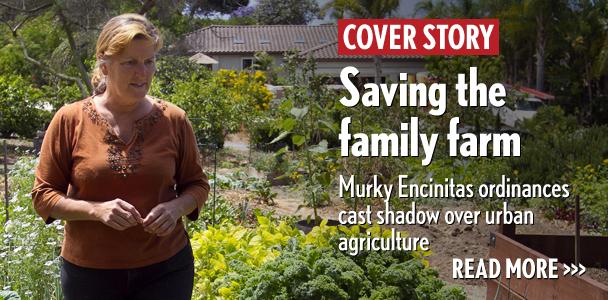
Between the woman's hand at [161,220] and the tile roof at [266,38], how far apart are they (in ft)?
140

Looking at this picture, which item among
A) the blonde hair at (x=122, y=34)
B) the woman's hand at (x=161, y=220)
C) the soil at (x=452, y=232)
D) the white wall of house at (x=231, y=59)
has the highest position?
Answer: the white wall of house at (x=231, y=59)

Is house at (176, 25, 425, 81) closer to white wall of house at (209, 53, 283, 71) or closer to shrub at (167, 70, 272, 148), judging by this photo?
white wall of house at (209, 53, 283, 71)

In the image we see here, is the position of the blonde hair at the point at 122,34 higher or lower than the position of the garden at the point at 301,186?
higher

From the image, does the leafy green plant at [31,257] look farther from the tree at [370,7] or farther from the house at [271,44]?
the house at [271,44]

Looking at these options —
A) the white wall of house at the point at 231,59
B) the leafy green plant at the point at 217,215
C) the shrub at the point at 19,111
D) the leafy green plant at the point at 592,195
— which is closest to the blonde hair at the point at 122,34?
the leafy green plant at the point at 217,215

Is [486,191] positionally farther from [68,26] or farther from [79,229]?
[68,26]

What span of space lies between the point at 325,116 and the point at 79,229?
4.65 metres

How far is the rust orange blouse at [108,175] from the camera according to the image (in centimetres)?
253

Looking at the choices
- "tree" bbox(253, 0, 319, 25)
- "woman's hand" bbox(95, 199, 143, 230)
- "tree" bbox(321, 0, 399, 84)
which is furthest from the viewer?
"tree" bbox(253, 0, 319, 25)

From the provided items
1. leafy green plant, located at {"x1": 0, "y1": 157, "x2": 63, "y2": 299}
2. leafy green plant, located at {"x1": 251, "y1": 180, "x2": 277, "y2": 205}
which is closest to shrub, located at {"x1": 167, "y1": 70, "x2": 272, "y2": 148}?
leafy green plant, located at {"x1": 251, "y1": 180, "x2": 277, "y2": 205}

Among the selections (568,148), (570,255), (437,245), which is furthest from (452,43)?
(570,255)

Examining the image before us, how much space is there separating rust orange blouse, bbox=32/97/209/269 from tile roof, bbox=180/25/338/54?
42601mm

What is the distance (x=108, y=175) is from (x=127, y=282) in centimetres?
31

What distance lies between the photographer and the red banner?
8820 mm
